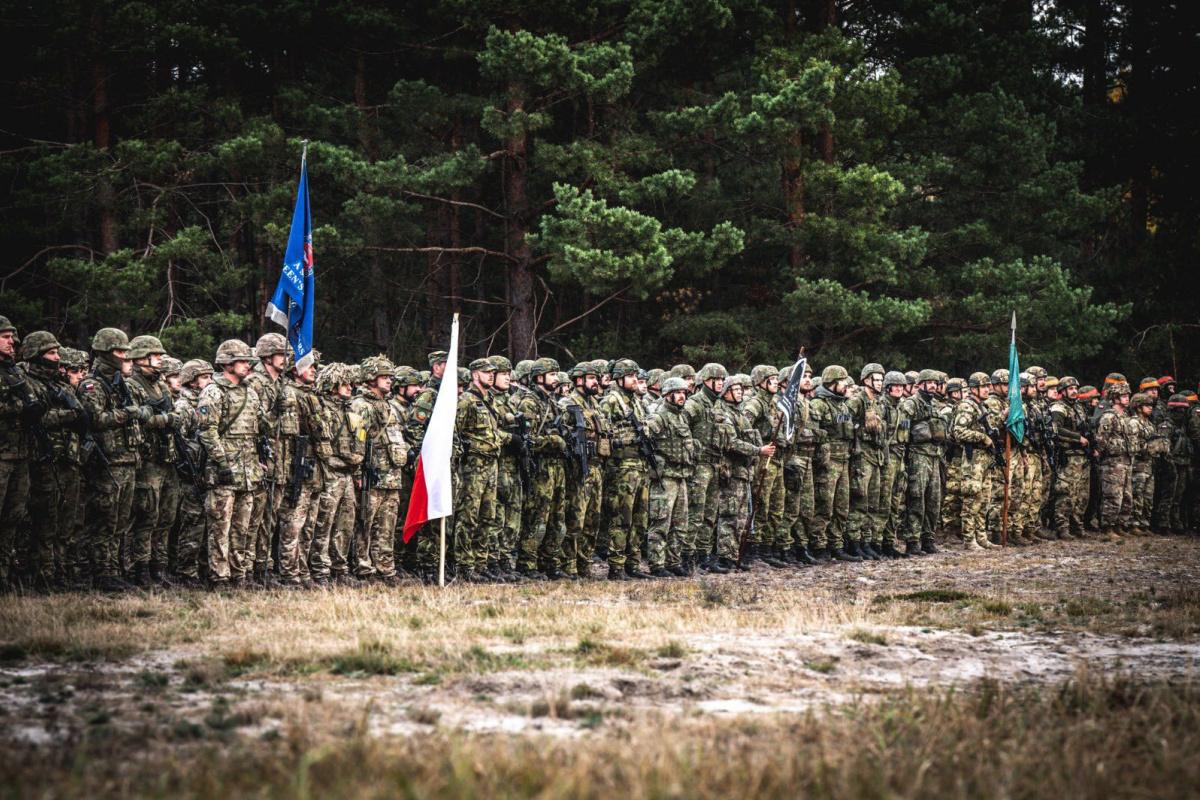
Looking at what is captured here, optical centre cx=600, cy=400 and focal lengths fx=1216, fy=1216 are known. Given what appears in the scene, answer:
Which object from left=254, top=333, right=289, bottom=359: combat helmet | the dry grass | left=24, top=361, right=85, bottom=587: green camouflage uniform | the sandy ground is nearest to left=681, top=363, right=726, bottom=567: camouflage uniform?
the sandy ground

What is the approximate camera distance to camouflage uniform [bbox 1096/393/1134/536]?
19500mm

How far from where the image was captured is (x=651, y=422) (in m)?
14.5

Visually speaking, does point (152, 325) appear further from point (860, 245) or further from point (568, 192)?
point (860, 245)

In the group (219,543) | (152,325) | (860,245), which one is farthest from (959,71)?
(219,543)

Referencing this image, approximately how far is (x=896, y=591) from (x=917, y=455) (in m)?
5.02

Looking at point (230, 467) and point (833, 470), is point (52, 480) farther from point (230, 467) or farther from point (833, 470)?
point (833, 470)

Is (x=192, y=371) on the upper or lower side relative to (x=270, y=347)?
lower

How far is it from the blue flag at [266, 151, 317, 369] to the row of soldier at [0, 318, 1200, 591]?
813 millimetres

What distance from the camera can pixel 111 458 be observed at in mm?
11727

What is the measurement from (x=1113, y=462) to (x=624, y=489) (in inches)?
376

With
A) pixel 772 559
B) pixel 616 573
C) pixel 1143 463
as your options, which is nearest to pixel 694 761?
pixel 616 573

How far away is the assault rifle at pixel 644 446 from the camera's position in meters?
14.4

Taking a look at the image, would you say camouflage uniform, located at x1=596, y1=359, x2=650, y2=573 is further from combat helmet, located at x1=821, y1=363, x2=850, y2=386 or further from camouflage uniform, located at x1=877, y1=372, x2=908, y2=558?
camouflage uniform, located at x1=877, y1=372, x2=908, y2=558

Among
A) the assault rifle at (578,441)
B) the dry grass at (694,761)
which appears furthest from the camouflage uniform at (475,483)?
the dry grass at (694,761)
